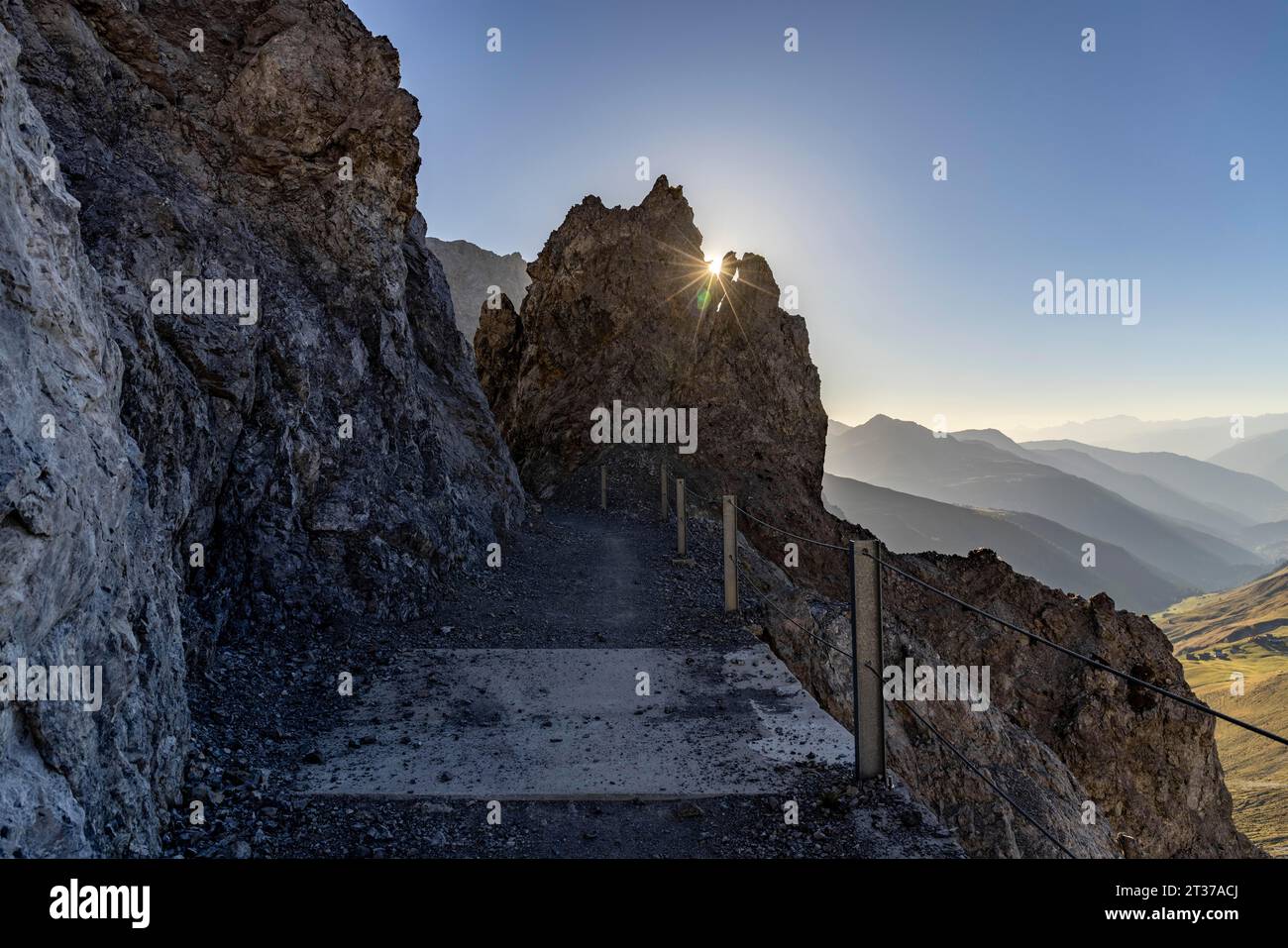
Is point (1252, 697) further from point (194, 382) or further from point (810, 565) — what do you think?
point (194, 382)

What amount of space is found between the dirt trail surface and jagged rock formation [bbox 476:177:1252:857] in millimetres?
5346

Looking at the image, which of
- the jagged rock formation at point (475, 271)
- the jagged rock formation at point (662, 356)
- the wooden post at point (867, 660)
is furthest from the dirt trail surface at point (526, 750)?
the jagged rock formation at point (475, 271)

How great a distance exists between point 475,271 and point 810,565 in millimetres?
126029

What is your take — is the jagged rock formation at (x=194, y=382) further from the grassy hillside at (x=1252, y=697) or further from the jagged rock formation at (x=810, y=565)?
the grassy hillside at (x=1252, y=697)

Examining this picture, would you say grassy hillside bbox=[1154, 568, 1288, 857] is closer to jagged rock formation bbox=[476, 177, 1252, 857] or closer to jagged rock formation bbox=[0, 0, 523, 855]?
jagged rock formation bbox=[476, 177, 1252, 857]

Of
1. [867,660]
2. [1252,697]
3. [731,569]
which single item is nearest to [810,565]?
[731,569]

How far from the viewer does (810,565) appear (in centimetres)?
2523

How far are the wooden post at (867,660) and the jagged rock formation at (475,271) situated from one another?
123069 mm

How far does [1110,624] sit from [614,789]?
24.6 metres

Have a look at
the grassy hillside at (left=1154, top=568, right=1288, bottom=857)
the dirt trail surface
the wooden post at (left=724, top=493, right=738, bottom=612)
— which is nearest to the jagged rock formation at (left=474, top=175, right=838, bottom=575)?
the wooden post at (left=724, top=493, right=738, bottom=612)

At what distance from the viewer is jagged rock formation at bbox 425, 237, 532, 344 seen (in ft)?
422

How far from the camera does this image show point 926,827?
Answer: 4.79 metres
